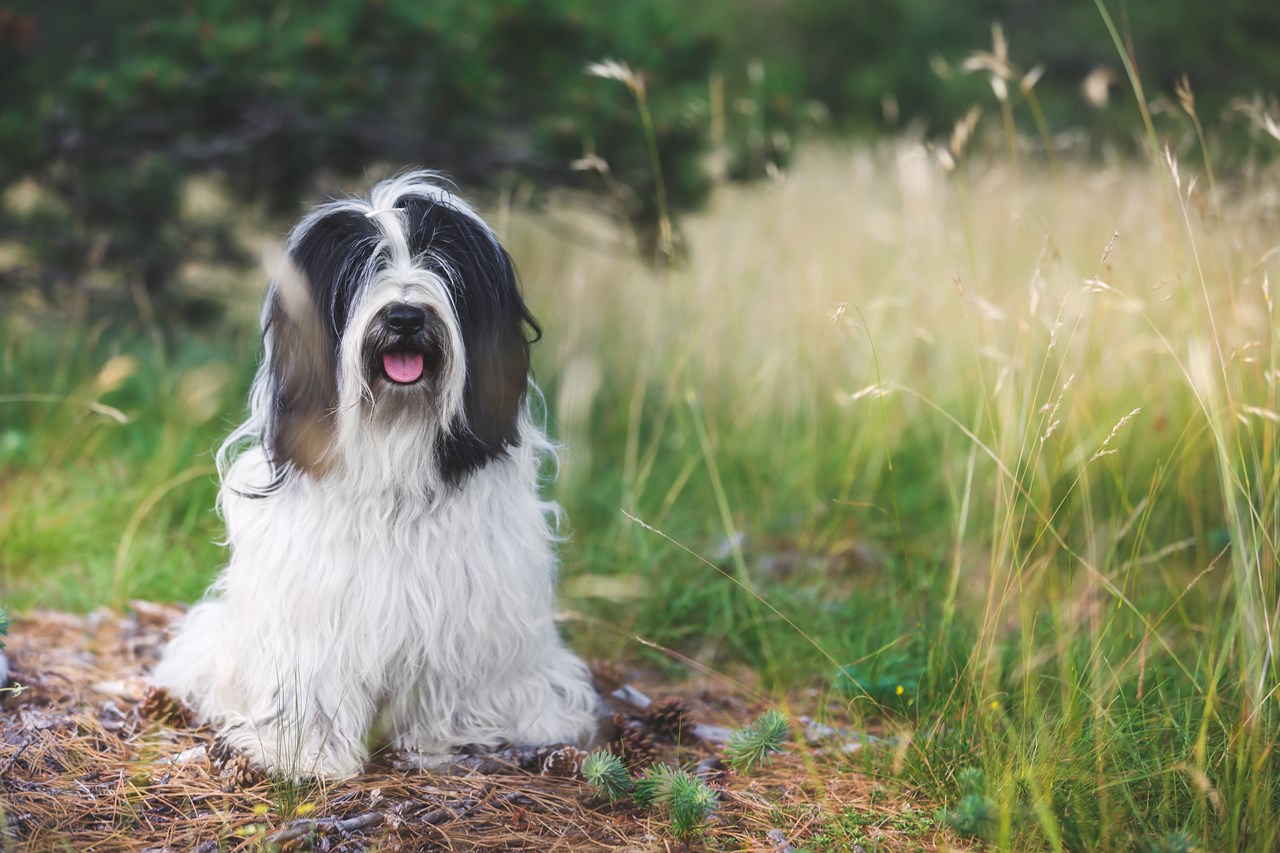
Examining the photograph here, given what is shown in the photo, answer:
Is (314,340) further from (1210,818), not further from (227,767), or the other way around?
(1210,818)

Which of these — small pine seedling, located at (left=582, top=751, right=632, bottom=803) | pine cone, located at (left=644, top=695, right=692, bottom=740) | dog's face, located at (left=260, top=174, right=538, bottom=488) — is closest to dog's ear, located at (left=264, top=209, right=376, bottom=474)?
dog's face, located at (left=260, top=174, right=538, bottom=488)

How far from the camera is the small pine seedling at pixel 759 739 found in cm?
241

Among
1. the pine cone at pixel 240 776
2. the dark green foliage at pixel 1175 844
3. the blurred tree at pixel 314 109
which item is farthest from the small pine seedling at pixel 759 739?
the blurred tree at pixel 314 109

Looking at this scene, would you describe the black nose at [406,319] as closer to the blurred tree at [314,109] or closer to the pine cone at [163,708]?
the pine cone at [163,708]

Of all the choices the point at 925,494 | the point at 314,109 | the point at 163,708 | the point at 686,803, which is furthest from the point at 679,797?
the point at 314,109

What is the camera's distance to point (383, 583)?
8.34 feet

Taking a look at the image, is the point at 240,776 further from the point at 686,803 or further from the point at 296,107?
the point at 296,107

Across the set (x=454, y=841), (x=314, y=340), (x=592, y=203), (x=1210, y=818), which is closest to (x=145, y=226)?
(x=592, y=203)

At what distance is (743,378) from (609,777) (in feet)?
9.13

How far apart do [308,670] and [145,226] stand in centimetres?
344

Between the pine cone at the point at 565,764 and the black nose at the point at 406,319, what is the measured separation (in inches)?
43.3

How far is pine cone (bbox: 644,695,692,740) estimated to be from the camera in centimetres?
290

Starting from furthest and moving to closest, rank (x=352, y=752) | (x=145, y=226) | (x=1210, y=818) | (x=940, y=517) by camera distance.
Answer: (x=145, y=226), (x=940, y=517), (x=352, y=752), (x=1210, y=818)

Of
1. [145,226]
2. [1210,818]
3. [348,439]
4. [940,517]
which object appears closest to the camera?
[1210,818]
